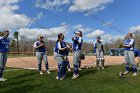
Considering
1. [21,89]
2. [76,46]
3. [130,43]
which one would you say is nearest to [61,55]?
[76,46]

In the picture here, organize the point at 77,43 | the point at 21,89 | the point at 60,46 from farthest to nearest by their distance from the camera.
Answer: the point at 77,43, the point at 60,46, the point at 21,89

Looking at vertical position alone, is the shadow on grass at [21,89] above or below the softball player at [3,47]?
below

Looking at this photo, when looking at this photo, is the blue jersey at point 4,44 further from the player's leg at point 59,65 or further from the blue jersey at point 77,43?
the blue jersey at point 77,43

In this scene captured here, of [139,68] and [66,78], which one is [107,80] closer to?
[66,78]

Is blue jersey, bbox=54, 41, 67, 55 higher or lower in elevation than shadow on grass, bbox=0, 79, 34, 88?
higher

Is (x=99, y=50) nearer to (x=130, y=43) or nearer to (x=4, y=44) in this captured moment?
(x=130, y=43)

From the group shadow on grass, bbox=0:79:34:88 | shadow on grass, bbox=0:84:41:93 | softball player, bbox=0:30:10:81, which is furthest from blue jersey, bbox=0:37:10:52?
shadow on grass, bbox=0:84:41:93

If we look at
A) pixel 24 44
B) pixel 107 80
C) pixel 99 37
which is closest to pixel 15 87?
pixel 107 80

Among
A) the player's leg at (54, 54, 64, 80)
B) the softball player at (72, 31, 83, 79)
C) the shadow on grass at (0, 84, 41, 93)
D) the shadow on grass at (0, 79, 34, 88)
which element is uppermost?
the softball player at (72, 31, 83, 79)

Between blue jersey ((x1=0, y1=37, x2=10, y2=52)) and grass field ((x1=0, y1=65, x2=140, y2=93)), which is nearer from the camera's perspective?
grass field ((x1=0, y1=65, x2=140, y2=93))

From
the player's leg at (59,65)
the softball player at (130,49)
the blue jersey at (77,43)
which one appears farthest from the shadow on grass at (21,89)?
the softball player at (130,49)

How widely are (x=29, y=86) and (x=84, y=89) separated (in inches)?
81.7

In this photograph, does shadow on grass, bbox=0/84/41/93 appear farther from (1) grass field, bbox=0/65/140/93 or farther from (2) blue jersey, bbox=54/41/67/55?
(2) blue jersey, bbox=54/41/67/55

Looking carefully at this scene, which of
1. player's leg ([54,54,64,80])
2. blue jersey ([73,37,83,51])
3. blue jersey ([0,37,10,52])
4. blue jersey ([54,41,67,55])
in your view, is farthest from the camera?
blue jersey ([0,37,10,52])
